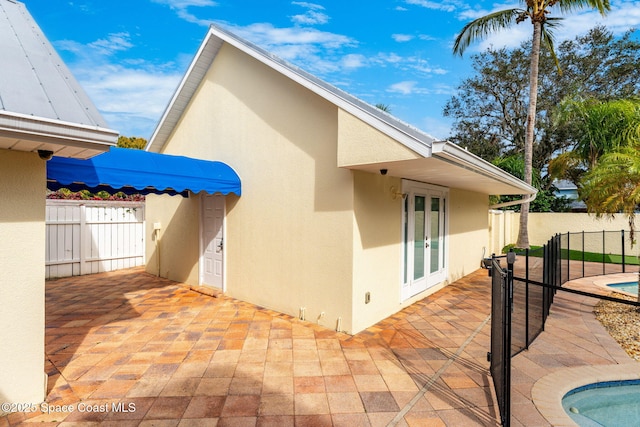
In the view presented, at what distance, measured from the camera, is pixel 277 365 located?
18.7 ft

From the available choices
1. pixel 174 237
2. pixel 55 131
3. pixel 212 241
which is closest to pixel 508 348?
pixel 55 131

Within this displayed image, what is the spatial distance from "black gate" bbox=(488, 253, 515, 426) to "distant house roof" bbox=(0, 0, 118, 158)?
5.46 metres

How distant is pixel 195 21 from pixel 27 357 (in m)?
13.5

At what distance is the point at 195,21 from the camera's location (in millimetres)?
13461

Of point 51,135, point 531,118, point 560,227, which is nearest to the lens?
point 51,135

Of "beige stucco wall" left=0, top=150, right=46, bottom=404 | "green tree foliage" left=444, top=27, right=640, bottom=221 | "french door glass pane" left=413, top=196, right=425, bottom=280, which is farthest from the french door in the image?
"green tree foliage" left=444, top=27, right=640, bottom=221

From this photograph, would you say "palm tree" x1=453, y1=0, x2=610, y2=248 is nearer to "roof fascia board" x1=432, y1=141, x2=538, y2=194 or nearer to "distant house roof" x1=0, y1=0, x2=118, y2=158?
"roof fascia board" x1=432, y1=141, x2=538, y2=194

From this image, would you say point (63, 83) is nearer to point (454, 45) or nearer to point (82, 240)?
point (82, 240)

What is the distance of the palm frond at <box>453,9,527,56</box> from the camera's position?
20.6 meters

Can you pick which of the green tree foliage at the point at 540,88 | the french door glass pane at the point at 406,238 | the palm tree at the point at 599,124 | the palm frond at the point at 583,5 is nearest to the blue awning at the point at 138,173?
the french door glass pane at the point at 406,238

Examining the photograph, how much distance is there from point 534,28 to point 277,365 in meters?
23.8

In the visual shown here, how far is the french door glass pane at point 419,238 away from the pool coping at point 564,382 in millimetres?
4606

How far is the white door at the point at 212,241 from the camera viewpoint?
10328 millimetres

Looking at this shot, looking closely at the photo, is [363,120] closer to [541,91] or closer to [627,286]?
[627,286]
